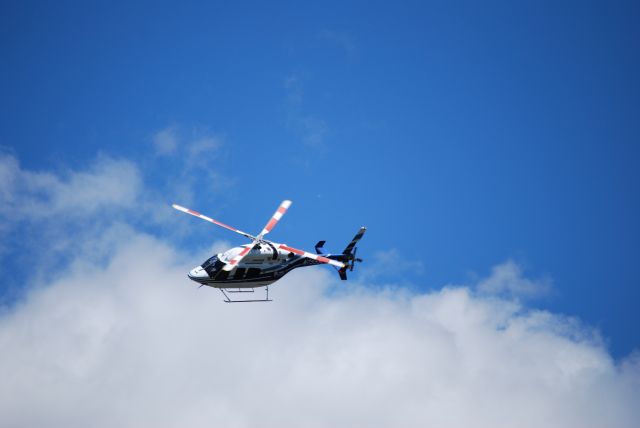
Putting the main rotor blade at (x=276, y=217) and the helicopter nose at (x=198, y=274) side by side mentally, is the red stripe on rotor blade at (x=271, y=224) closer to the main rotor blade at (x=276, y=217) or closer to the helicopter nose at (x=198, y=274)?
the main rotor blade at (x=276, y=217)

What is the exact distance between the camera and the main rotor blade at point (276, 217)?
62.4 metres

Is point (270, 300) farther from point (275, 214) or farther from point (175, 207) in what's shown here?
Answer: point (175, 207)

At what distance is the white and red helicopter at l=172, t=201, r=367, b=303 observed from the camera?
61.3 metres

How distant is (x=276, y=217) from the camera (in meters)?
62.8

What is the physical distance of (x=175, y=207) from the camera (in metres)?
61.2

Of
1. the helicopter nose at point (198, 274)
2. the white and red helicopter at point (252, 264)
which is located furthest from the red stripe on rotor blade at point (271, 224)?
the helicopter nose at point (198, 274)

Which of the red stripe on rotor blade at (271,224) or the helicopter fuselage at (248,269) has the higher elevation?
the red stripe on rotor blade at (271,224)

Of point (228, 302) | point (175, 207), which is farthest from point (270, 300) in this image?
point (175, 207)

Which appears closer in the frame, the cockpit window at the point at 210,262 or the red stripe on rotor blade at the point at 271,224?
the cockpit window at the point at 210,262

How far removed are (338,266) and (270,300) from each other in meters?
7.33

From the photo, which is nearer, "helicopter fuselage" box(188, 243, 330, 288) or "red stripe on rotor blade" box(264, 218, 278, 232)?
"helicopter fuselage" box(188, 243, 330, 288)

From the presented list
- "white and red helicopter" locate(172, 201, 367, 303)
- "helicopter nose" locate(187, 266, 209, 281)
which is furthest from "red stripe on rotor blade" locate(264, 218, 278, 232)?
"helicopter nose" locate(187, 266, 209, 281)

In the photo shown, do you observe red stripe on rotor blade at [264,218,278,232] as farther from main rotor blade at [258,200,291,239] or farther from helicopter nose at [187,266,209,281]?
helicopter nose at [187,266,209,281]

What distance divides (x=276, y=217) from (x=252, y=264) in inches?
203
